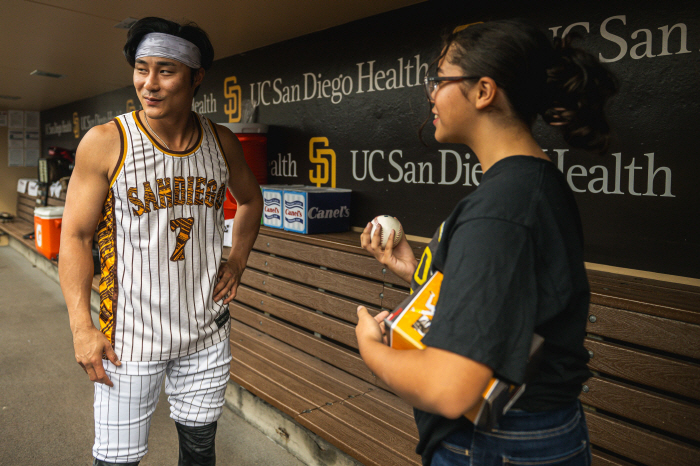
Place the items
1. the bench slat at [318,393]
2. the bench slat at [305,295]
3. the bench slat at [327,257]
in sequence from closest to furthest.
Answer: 1. the bench slat at [318,393]
2. the bench slat at [327,257]
3. the bench slat at [305,295]

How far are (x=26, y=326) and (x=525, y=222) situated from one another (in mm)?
4952

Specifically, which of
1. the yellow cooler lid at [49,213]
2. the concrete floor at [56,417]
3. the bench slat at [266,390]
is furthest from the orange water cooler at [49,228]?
the bench slat at [266,390]

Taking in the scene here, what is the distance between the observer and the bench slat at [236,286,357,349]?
289 centimetres

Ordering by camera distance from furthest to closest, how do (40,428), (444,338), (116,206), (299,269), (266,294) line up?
(266,294) → (299,269) → (40,428) → (116,206) → (444,338)

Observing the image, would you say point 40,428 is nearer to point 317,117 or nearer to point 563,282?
point 317,117

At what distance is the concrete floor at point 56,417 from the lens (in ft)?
8.27

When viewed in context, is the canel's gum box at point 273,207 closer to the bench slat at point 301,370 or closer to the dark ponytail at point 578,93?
the bench slat at point 301,370

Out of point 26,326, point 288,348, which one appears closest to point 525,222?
point 288,348

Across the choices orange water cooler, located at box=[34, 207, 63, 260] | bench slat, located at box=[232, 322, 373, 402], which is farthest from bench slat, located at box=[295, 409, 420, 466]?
orange water cooler, located at box=[34, 207, 63, 260]

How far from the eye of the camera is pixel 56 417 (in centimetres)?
290

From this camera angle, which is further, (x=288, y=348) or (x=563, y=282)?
(x=288, y=348)

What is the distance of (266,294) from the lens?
11.5ft

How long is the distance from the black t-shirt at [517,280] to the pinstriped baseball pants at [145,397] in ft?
3.64

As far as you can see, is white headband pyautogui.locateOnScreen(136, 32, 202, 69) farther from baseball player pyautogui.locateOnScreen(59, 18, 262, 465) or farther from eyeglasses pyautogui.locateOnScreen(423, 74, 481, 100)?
eyeglasses pyautogui.locateOnScreen(423, 74, 481, 100)
